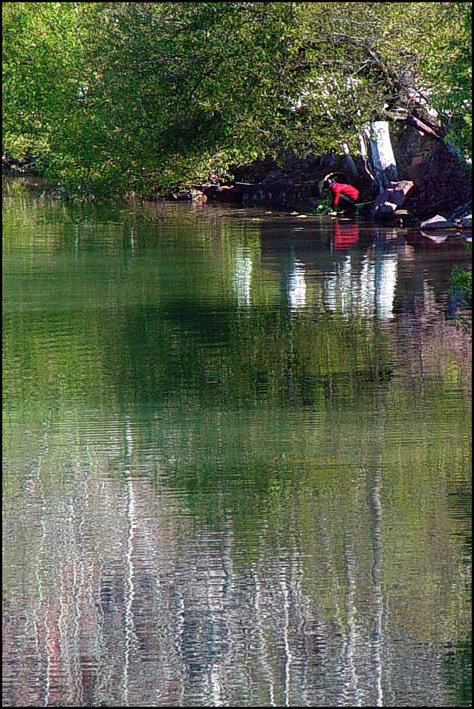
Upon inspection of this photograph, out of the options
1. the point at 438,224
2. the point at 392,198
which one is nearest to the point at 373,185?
the point at 392,198

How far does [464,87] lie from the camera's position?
12156 mm

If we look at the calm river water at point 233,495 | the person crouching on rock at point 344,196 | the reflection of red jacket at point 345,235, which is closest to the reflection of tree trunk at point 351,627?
the calm river water at point 233,495

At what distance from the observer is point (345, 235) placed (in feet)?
94.3

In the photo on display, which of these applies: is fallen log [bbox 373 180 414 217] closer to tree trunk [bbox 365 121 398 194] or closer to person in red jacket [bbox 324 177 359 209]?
tree trunk [bbox 365 121 398 194]

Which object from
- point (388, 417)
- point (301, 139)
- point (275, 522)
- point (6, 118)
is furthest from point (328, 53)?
point (275, 522)

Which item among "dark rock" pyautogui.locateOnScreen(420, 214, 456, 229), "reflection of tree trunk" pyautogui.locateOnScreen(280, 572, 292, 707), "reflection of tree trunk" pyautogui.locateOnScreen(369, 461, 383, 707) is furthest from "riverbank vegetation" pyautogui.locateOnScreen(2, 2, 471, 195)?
"dark rock" pyautogui.locateOnScreen(420, 214, 456, 229)

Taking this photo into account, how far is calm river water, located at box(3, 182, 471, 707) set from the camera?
26.1 feet

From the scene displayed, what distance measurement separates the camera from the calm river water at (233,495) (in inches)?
313

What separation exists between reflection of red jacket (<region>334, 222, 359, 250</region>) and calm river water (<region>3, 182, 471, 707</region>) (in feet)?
19.3

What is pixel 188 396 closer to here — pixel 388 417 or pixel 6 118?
pixel 388 417

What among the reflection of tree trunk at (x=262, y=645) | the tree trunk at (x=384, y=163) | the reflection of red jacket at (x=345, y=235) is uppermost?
the tree trunk at (x=384, y=163)

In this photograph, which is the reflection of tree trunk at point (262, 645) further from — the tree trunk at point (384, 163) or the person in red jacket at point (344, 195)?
the person in red jacket at point (344, 195)

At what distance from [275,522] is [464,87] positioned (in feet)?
14.6

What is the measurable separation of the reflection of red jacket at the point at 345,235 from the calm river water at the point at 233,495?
19.3ft
